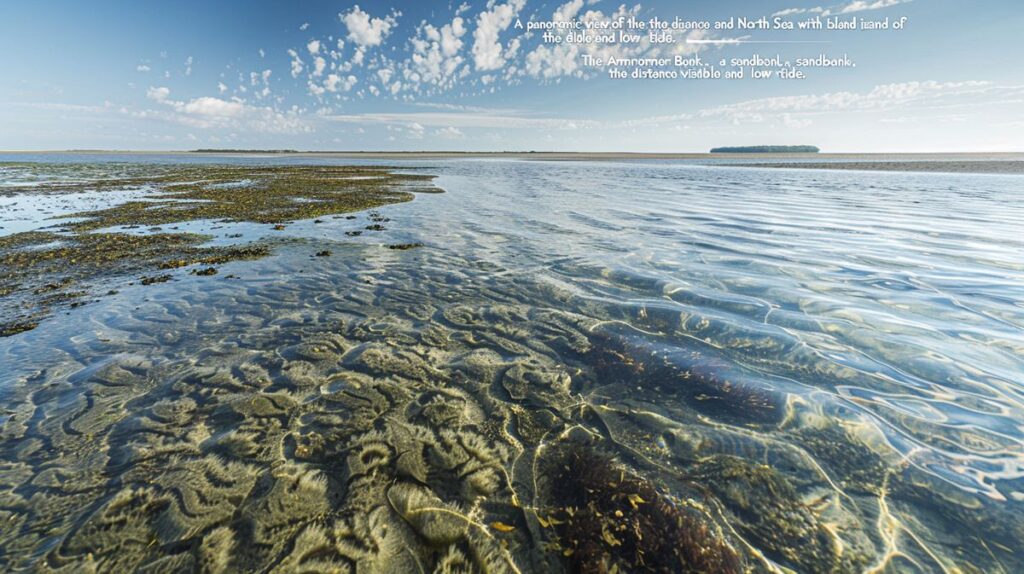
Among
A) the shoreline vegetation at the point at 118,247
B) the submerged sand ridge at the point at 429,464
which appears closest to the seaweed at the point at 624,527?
the submerged sand ridge at the point at 429,464

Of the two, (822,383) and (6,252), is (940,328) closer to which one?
(822,383)

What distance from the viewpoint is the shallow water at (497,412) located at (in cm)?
325

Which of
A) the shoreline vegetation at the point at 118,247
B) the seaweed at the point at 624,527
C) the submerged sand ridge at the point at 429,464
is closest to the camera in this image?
the seaweed at the point at 624,527

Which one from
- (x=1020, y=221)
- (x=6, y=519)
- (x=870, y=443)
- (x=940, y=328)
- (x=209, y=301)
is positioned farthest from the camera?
(x=1020, y=221)

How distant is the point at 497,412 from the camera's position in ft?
16.0

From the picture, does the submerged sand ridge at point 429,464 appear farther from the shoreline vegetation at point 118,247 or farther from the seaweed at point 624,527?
the shoreline vegetation at point 118,247

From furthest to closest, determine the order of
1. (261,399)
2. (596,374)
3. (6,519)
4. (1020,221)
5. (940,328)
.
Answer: (1020,221) → (940,328) → (596,374) → (261,399) → (6,519)

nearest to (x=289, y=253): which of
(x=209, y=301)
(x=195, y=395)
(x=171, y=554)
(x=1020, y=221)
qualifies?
(x=209, y=301)

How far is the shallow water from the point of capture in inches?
128

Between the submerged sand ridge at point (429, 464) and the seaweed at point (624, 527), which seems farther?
the submerged sand ridge at point (429, 464)

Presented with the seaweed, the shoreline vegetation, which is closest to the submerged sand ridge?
the seaweed

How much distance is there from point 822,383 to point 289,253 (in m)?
14.0

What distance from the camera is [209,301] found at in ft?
27.8

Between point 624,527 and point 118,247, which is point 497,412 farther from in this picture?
point 118,247
